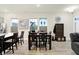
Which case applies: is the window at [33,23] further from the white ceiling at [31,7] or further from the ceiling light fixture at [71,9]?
the ceiling light fixture at [71,9]

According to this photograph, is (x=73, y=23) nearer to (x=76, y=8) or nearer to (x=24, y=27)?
(x=76, y=8)

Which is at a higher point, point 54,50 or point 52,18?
point 52,18

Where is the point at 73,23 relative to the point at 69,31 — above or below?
above

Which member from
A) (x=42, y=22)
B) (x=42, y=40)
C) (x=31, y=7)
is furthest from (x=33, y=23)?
(x=42, y=40)

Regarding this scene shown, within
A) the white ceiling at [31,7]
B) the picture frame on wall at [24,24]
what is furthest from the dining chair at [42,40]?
the white ceiling at [31,7]

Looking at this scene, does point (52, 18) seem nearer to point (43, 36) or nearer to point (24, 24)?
point (43, 36)

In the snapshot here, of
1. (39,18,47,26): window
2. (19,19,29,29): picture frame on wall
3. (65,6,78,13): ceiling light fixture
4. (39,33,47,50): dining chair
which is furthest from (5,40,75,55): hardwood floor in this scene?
(65,6,78,13): ceiling light fixture

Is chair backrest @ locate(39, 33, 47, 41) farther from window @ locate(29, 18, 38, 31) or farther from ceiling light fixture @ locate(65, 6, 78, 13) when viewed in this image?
ceiling light fixture @ locate(65, 6, 78, 13)

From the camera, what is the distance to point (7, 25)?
269 centimetres

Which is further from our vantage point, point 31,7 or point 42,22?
point 42,22
